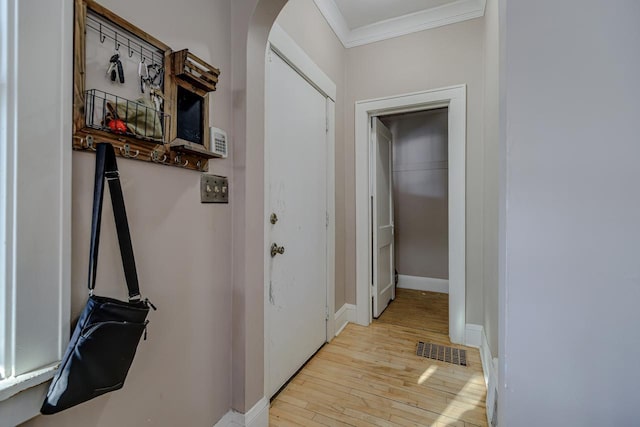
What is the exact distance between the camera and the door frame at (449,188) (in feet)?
7.83

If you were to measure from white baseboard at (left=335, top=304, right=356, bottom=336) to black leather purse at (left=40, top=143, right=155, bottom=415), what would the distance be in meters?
1.97

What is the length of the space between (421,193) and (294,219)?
105 inches

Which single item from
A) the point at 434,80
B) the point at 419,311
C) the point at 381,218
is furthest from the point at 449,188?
the point at 419,311

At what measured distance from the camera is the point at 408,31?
101 inches

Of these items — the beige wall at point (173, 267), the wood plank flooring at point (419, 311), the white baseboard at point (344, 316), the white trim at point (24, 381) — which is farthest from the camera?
the wood plank flooring at point (419, 311)

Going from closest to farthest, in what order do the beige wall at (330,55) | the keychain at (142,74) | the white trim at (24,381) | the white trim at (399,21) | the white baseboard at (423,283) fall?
the white trim at (24,381), the keychain at (142,74), the beige wall at (330,55), the white trim at (399,21), the white baseboard at (423,283)

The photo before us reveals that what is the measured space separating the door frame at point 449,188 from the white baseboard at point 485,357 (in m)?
0.06

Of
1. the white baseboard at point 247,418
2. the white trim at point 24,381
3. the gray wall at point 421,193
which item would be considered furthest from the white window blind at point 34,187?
the gray wall at point 421,193

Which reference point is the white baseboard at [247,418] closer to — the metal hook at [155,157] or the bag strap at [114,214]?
the bag strap at [114,214]

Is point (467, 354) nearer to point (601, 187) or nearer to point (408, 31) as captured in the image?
point (601, 187)

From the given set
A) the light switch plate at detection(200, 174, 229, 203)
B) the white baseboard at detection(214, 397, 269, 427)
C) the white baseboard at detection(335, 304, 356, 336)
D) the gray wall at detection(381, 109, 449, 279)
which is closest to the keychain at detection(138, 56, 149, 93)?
the light switch plate at detection(200, 174, 229, 203)

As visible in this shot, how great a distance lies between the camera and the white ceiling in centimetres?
233

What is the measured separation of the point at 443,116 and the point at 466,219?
6.75ft

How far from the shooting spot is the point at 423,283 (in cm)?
395
